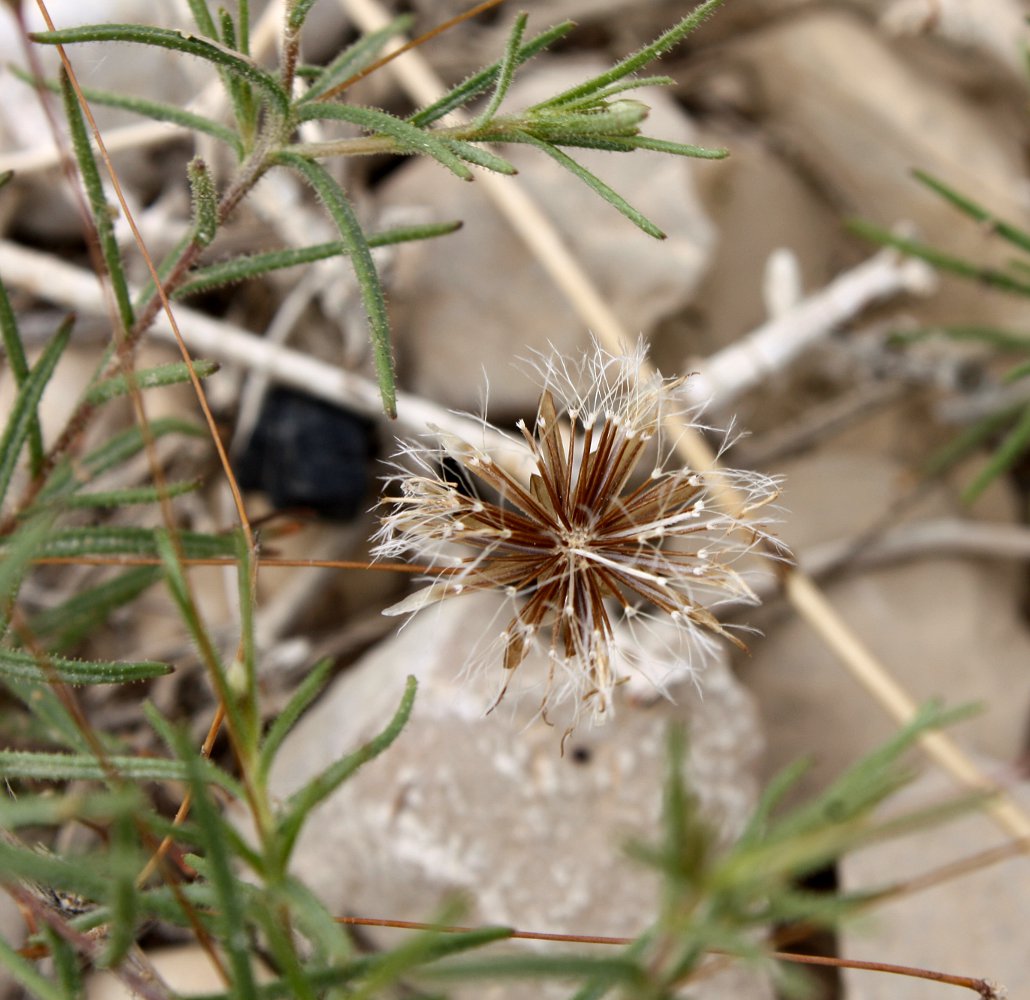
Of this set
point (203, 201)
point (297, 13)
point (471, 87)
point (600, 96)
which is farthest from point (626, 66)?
point (203, 201)

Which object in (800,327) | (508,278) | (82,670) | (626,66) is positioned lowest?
(82,670)

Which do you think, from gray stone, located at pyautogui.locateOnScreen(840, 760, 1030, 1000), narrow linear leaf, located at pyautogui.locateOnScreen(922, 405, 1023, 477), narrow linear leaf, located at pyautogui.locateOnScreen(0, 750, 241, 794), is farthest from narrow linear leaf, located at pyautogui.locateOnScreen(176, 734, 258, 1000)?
narrow linear leaf, located at pyautogui.locateOnScreen(922, 405, 1023, 477)

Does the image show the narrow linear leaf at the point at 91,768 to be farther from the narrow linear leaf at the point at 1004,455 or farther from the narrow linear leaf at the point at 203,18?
the narrow linear leaf at the point at 1004,455

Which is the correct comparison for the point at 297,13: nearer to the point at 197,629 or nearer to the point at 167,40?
the point at 167,40

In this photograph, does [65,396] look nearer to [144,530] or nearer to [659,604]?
[144,530]

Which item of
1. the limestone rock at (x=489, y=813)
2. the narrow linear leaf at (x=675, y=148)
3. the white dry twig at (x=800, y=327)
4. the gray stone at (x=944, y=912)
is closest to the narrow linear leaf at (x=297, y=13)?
the narrow linear leaf at (x=675, y=148)
